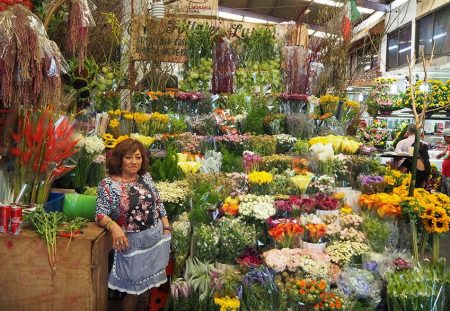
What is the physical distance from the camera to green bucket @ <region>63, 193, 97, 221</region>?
3.11 meters

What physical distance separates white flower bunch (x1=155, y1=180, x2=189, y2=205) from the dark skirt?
19.3 inches

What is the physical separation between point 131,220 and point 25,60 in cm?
111

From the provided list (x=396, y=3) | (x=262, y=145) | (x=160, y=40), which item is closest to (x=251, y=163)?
(x=262, y=145)

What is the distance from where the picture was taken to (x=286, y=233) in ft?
9.33

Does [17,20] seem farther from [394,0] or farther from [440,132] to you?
[394,0]

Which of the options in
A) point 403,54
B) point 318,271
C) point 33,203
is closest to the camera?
point 318,271

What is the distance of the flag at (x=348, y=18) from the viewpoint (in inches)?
234

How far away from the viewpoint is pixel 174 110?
5.05 m

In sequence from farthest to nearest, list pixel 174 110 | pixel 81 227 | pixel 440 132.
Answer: pixel 440 132, pixel 174 110, pixel 81 227

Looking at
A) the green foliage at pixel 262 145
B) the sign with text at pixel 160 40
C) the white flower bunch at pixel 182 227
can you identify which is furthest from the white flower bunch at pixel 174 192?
the sign with text at pixel 160 40

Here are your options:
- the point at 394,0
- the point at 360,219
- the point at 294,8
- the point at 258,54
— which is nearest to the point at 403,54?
the point at 394,0

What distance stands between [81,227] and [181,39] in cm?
356

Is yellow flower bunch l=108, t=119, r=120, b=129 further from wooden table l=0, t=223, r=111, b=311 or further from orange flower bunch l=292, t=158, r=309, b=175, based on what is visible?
wooden table l=0, t=223, r=111, b=311

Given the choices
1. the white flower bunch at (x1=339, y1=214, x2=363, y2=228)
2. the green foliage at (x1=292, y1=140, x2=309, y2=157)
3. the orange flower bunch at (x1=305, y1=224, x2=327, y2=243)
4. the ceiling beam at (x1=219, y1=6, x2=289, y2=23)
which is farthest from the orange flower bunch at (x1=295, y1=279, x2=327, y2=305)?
the ceiling beam at (x1=219, y1=6, x2=289, y2=23)
